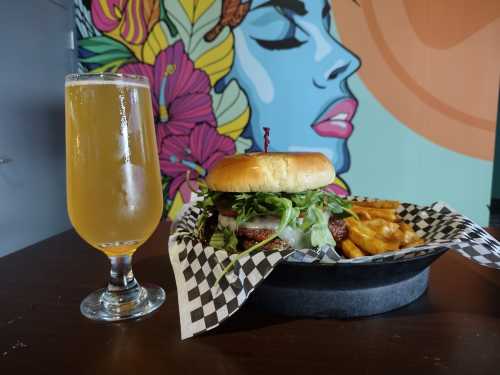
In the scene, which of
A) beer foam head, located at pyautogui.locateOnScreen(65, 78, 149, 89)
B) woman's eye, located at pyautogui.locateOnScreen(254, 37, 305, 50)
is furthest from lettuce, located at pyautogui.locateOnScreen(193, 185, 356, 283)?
woman's eye, located at pyautogui.locateOnScreen(254, 37, 305, 50)

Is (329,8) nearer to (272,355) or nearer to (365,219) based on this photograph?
(365,219)

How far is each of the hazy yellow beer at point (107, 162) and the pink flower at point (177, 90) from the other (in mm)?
2268

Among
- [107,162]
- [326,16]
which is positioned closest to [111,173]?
[107,162]

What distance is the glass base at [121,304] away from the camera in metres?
0.73

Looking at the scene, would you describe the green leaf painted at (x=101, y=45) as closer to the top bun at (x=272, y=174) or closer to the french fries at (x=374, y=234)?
the top bun at (x=272, y=174)

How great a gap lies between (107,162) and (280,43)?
2.40 metres

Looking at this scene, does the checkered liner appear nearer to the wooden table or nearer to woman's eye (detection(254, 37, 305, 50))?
the wooden table

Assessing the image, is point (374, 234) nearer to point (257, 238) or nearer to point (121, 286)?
point (257, 238)

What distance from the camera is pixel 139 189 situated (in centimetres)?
78

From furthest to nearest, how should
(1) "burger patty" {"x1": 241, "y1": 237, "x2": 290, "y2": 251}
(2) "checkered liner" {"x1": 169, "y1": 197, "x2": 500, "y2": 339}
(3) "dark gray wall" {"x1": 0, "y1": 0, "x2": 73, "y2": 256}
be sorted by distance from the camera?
(3) "dark gray wall" {"x1": 0, "y1": 0, "x2": 73, "y2": 256}
(1) "burger patty" {"x1": 241, "y1": 237, "x2": 290, "y2": 251}
(2) "checkered liner" {"x1": 169, "y1": 197, "x2": 500, "y2": 339}

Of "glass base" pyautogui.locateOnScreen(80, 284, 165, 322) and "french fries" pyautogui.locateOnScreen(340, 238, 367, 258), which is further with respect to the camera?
"french fries" pyautogui.locateOnScreen(340, 238, 367, 258)

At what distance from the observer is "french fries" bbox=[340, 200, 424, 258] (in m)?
0.89

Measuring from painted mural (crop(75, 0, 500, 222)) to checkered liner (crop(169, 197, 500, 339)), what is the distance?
2061mm

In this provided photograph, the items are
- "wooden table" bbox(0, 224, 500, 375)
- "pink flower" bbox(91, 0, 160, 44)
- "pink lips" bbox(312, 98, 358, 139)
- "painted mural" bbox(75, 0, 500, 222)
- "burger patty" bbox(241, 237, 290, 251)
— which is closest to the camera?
"wooden table" bbox(0, 224, 500, 375)
